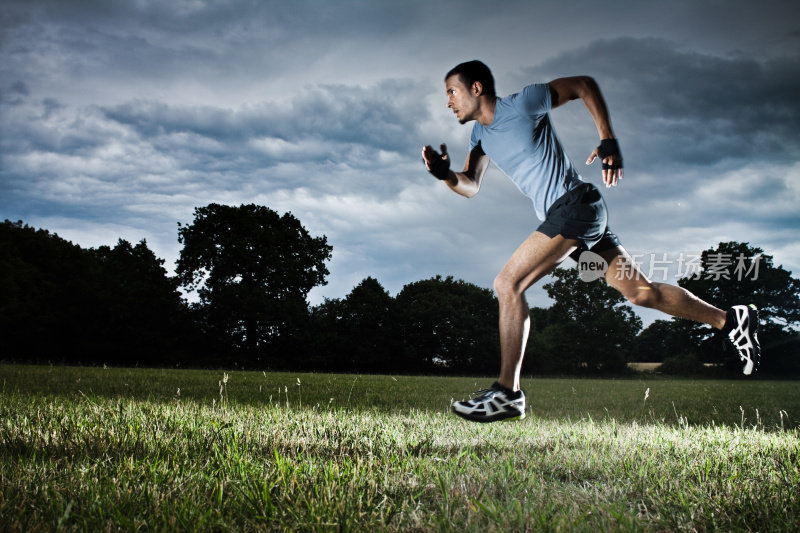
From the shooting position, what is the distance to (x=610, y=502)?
2201 millimetres

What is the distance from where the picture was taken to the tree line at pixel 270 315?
33844mm

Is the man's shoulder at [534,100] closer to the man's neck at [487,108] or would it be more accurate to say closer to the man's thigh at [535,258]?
the man's neck at [487,108]

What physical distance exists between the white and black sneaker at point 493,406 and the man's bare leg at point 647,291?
137 cm

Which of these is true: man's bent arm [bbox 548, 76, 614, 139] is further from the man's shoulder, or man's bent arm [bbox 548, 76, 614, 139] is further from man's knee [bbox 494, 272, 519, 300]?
man's knee [bbox 494, 272, 519, 300]

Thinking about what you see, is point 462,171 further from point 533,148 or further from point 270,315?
point 270,315

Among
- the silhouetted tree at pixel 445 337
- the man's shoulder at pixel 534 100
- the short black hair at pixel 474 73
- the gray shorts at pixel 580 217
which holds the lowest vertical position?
the silhouetted tree at pixel 445 337

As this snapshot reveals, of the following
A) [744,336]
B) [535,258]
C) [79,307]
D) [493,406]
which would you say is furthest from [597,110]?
[79,307]

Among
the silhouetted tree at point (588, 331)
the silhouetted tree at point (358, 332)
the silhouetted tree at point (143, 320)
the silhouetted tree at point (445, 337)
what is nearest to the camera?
the silhouetted tree at point (143, 320)

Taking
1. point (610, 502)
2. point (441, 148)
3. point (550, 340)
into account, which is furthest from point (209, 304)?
point (610, 502)

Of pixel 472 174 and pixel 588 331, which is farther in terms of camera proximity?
pixel 588 331

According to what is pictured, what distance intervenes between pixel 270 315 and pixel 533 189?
105 ft

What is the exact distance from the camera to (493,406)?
374cm

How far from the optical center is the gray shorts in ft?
12.5

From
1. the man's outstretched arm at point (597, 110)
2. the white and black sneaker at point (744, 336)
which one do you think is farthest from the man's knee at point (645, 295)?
the man's outstretched arm at point (597, 110)
